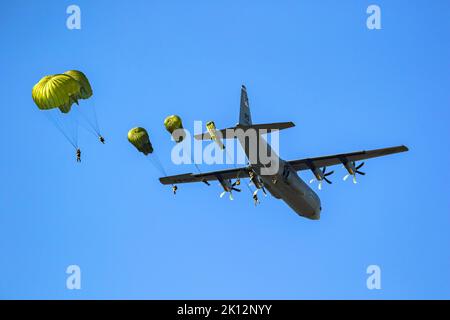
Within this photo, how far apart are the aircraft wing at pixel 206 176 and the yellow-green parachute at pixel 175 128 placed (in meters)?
10.8

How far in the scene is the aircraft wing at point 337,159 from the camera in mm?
68625

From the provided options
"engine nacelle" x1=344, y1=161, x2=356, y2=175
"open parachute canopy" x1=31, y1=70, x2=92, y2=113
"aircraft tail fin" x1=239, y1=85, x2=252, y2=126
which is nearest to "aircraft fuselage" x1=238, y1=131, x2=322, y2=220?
"aircraft tail fin" x1=239, y1=85, x2=252, y2=126

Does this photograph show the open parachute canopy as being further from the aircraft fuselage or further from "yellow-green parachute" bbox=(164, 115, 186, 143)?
the aircraft fuselage

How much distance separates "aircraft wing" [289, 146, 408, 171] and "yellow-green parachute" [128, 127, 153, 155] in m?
13.2

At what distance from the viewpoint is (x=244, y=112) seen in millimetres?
65250

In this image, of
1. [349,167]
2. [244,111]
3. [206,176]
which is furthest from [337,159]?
[206,176]

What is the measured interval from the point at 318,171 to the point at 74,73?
22917 mm

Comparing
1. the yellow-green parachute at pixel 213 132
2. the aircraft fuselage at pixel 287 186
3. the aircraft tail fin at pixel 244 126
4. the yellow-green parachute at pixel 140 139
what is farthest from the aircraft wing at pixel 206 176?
the yellow-green parachute at pixel 140 139

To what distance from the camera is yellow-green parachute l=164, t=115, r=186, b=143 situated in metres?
62.7

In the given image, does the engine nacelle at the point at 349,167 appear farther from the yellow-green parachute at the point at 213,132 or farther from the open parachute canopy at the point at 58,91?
the open parachute canopy at the point at 58,91

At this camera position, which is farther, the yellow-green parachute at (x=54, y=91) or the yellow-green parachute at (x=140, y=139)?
the yellow-green parachute at (x=140, y=139)
